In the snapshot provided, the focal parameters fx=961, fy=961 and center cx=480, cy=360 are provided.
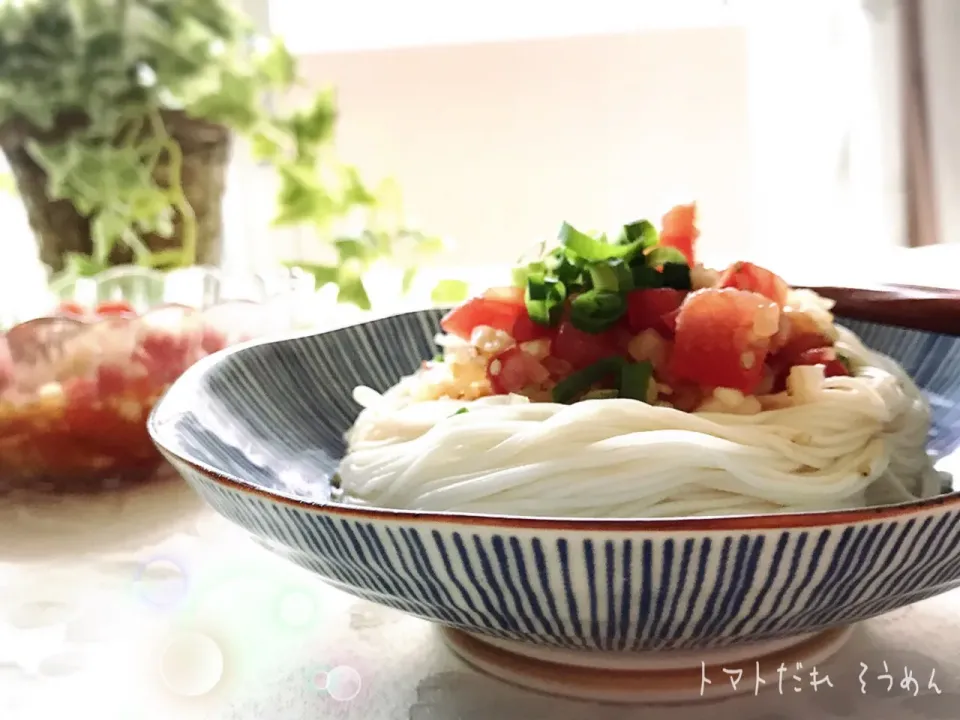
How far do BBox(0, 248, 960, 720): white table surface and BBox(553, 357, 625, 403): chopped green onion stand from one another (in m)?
0.18

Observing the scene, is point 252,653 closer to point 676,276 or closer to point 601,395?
point 601,395

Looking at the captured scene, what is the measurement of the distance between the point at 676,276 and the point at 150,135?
0.92m

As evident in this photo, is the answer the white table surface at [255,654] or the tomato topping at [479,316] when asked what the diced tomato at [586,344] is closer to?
the tomato topping at [479,316]

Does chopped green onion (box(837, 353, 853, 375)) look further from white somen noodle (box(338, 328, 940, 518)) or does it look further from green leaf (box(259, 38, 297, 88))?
green leaf (box(259, 38, 297, 88))

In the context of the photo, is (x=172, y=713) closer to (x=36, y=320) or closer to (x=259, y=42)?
(x=36, y=320)

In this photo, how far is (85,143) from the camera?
129 cm

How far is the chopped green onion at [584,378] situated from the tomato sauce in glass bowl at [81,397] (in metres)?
0.42

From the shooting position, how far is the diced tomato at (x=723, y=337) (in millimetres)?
630

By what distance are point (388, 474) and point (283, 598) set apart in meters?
0.13

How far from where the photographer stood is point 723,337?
63 centimetres

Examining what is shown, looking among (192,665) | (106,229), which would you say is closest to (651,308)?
(192,665)

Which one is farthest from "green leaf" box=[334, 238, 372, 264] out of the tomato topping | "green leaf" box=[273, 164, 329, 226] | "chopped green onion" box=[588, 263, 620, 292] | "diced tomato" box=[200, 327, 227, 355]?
"chopped green onion" box=[588, 263, 620, 292]

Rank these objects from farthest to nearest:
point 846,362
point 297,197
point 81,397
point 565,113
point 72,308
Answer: point 565,113, point 297,197, point 72,308, point 81,397, point 846,362

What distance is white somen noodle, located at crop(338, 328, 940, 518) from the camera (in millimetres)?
560
